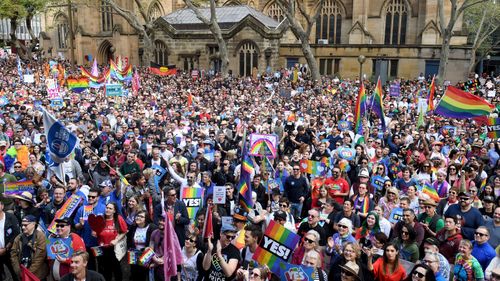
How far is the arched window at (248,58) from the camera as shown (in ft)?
115

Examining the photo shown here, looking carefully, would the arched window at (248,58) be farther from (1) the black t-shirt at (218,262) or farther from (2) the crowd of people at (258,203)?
(1) the black t-shirt at (218,262)

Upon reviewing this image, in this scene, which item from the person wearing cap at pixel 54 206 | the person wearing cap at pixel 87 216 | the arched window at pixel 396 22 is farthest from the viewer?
the arched window at pixel 396 22

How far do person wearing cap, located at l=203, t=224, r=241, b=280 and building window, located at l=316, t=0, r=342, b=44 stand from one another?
35974mm

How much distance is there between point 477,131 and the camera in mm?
13430

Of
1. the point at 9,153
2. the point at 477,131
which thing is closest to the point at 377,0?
the point at 477,131

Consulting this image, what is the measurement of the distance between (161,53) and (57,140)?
32.2 meters

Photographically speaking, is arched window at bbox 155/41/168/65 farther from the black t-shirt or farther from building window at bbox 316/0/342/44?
the black t-shirt

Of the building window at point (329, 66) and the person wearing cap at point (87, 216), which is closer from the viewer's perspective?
the person wearing cap at point (87, 216)

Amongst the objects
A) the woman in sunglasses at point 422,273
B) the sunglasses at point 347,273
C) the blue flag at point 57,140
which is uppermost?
the blue flag at point 57,140

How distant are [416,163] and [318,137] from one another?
3.04 m

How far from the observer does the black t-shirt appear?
550cm

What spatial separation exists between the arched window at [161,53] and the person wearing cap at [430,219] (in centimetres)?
3464

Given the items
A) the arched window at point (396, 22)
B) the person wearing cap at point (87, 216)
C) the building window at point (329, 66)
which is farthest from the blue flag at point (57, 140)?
the arched window at point (396, 22)

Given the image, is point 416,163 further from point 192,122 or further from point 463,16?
point 463,16
